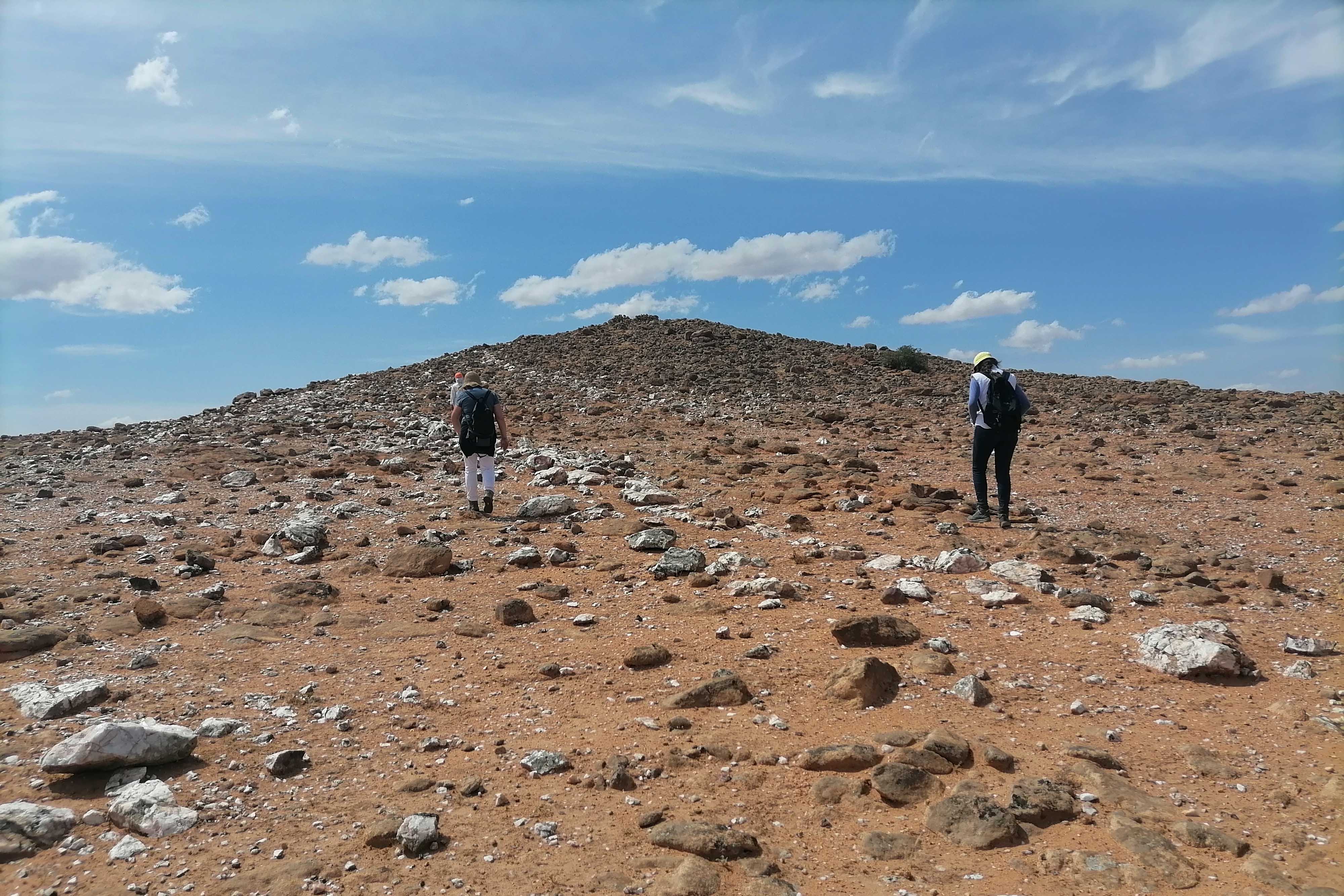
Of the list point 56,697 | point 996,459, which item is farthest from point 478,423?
point 996,459

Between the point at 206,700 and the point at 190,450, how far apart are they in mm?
13267

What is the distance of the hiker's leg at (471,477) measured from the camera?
10.5m

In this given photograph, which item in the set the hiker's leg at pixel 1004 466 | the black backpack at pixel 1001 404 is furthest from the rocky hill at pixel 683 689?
the black backpack at pixel 1001 404

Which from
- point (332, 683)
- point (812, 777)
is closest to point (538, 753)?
point (812, 777)

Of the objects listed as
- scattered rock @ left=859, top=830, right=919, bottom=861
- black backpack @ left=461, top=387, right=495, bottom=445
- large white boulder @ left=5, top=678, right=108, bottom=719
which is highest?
black backpack @ left=461, top=387, right=495, bottom=445

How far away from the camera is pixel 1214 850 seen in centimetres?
345

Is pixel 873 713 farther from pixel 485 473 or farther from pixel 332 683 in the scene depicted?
pixel 485 473

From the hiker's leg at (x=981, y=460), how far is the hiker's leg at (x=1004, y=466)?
13cm

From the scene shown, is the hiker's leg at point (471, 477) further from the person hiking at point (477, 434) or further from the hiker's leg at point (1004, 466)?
the hiker's leg at point (1004, 466)

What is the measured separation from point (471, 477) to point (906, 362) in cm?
1993

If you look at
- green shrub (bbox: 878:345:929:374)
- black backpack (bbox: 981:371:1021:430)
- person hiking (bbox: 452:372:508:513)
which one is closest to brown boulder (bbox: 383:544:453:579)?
person hiking (bbox: 452:372:508:513)

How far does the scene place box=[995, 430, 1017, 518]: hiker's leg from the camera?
29.7ft

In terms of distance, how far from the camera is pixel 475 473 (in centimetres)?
1059

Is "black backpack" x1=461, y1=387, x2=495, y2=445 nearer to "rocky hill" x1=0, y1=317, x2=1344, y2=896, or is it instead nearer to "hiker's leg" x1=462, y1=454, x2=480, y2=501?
"hiker's leg" x1=462, y1=454, x2=480, y2=501
